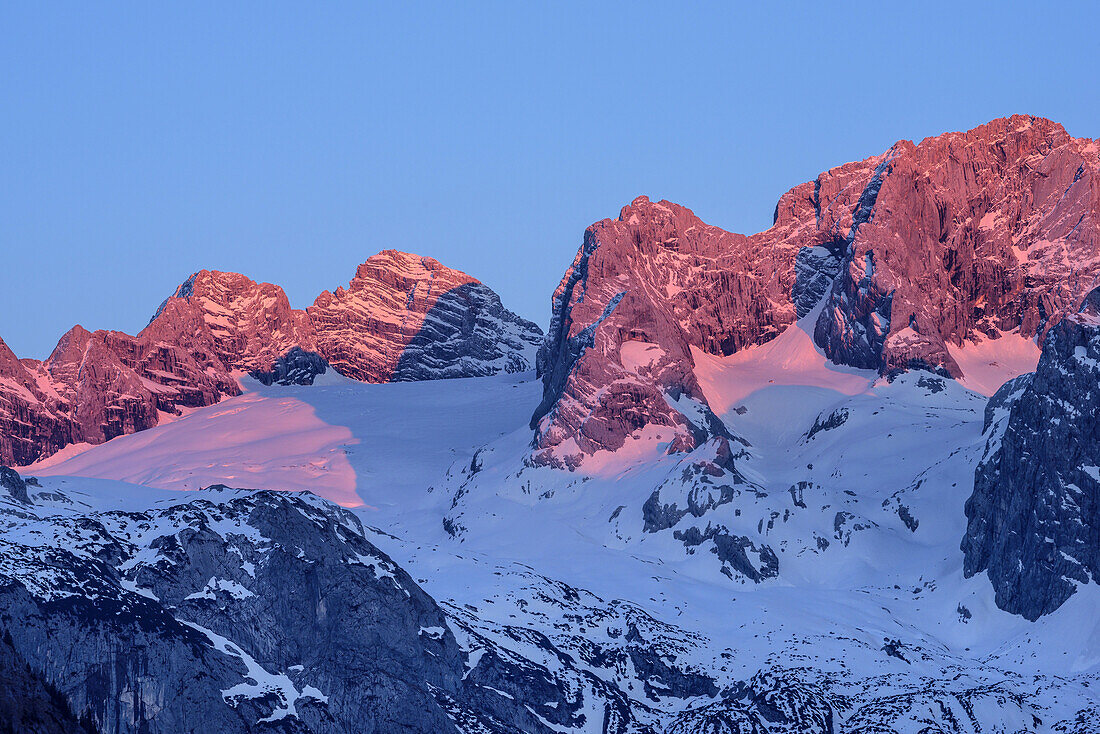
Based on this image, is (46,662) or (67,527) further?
(67,527)

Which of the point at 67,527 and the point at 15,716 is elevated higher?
the point at 67,527

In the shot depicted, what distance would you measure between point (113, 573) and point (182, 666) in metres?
15.4

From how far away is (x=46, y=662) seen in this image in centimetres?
17775

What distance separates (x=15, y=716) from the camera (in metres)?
165

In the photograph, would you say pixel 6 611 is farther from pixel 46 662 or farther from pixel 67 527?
pixel 67 527

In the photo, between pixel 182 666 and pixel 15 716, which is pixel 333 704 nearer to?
pixel 182 666

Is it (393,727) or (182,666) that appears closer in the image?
(182,666)

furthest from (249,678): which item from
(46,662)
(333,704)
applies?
(46,662)

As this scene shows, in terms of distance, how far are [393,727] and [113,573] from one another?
30.9 m

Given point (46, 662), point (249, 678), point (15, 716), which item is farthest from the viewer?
point (249, 678)

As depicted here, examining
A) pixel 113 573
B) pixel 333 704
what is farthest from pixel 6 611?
pixel 333 704

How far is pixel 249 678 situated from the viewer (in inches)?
7589

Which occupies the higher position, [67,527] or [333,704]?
[67,527]

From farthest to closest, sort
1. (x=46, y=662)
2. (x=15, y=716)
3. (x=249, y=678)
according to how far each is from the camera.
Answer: (x=249, y=678)
(x=46, y=662)
(x=15, y=716)
